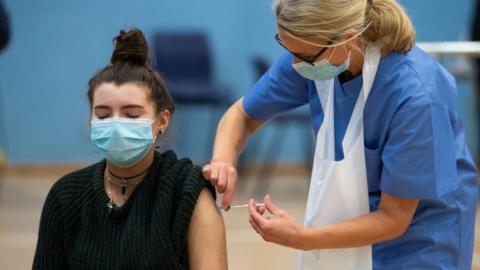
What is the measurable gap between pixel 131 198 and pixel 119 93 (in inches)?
9.6

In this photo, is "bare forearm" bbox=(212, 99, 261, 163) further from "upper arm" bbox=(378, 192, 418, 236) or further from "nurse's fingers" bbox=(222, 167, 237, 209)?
"upper arm" bbox=(378, 192, 418, 236)

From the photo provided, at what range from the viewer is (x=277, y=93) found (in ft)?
6.91

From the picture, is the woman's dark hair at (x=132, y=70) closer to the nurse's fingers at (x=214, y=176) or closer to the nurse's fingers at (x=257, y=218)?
the nurse's fingers at (x=214, y=176)

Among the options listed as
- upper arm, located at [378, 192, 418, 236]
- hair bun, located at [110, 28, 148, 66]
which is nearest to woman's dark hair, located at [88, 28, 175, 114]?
hair bun, located at [110, 28, 148, 66]

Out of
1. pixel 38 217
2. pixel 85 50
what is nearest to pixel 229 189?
pixel 38 217

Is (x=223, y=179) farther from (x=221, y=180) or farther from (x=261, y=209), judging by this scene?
(x=261, y=209)

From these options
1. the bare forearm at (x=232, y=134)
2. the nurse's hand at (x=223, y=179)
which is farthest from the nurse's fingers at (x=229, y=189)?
the bare forearm at (x=232, y=134)

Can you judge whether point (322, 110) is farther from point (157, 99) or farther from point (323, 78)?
point (157, 99)

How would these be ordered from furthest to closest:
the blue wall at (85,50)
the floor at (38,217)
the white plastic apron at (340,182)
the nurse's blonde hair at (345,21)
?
1. the blue wall at (85,50)
2. the floor at (38,217)
3. the white plastic apron at (340,182)
4. the nurse's blonde hair at (345,21)

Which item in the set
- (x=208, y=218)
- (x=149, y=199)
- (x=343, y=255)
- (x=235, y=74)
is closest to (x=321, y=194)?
(x=343, y=255)

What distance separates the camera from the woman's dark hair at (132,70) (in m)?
1.92

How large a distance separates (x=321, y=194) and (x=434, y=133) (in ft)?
1.03

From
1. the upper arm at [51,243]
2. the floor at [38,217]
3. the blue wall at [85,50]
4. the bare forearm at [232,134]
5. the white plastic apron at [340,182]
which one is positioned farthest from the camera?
the blue wall at [85,50]

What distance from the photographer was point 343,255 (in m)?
1.87
